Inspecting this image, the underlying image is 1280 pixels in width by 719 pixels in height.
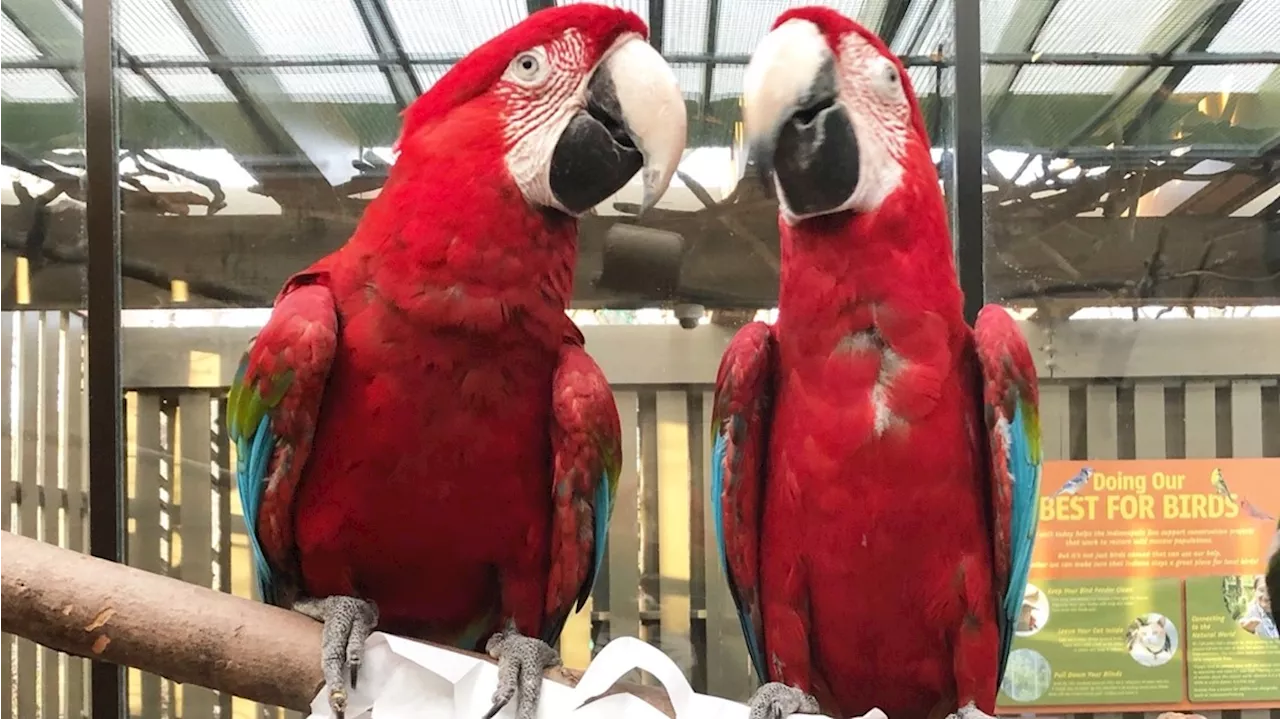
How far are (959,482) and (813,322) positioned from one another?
0.70 feet

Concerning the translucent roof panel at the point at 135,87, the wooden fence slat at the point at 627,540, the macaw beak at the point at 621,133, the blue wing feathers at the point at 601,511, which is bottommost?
the wooden fence slat at the point at 627,540

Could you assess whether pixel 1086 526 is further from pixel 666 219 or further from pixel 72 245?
pixel 72 245

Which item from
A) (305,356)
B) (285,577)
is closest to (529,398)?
(305,356)

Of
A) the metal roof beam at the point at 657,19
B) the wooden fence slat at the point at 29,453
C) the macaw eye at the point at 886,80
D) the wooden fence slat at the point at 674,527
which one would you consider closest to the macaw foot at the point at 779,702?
the macaw eye at the point at 886,80

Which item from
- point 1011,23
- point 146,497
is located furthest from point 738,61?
point 146,497

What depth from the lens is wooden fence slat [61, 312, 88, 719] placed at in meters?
1.64

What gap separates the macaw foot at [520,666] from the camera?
0.78 m

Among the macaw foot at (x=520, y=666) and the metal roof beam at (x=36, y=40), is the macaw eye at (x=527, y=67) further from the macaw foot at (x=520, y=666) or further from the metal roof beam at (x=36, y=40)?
the metal roof beam at (x=36, y=40)

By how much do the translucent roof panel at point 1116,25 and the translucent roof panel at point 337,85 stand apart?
54.3 inches

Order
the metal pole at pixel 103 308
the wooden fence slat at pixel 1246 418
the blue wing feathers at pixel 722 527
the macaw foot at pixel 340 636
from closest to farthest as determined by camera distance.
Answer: the macaw foot at pixel 340 636, the blue wing feathers at pixel 722 527, the metal pole at pixel 103 308, the wooden fence slat at pixel 1246 418

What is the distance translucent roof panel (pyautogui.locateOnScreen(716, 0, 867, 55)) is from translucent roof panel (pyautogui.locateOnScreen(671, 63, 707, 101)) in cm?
6

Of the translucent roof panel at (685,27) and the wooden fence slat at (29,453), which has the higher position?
the translucent roof panel at (685,27)

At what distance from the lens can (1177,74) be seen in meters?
1.85

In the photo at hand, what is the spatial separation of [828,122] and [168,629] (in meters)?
0.78
